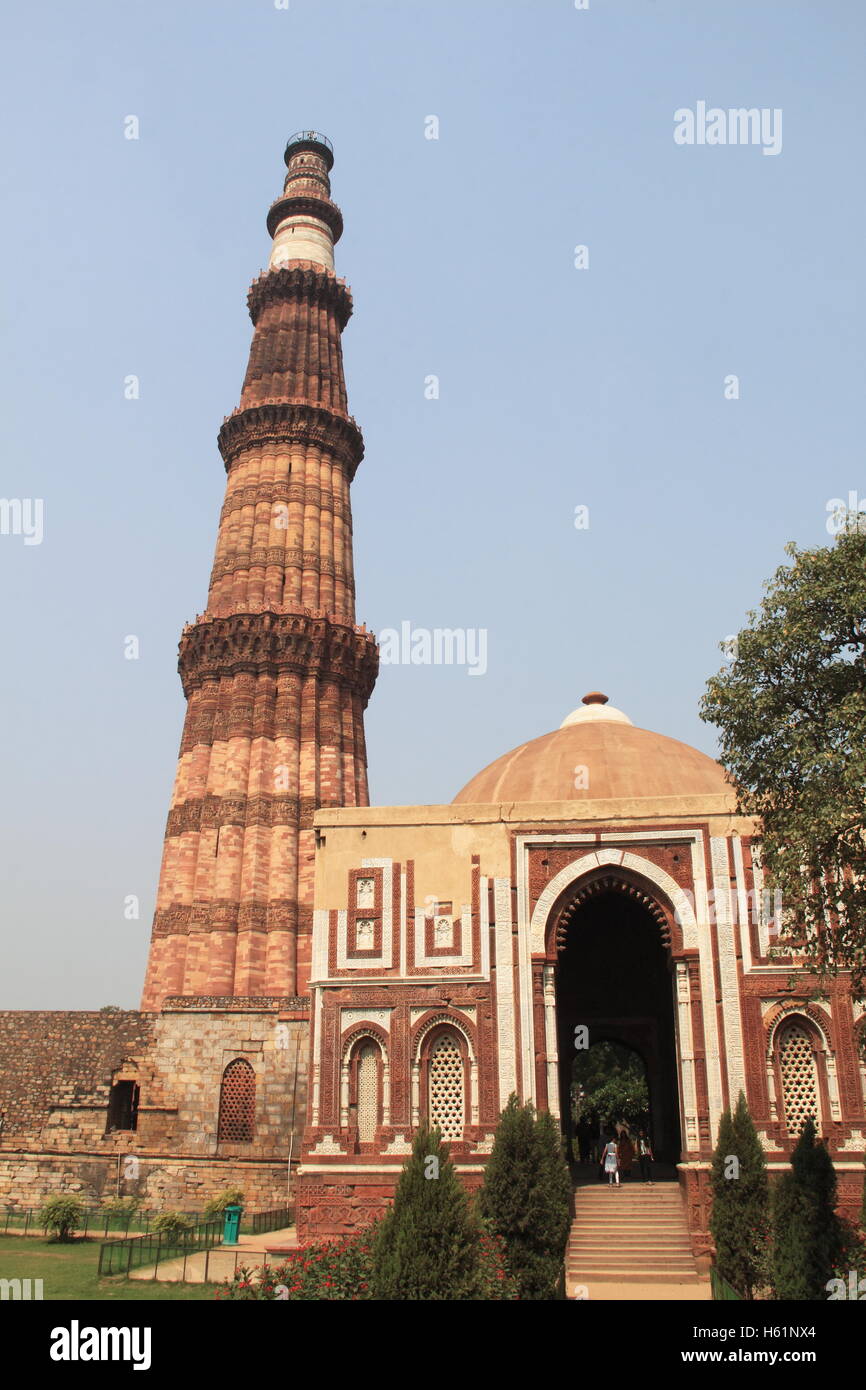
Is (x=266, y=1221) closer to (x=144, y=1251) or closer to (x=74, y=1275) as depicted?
(x=144, y=1251)

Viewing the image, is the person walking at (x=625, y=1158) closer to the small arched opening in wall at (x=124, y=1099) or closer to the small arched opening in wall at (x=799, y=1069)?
the small arched opening in wall at (x=799, y=1069)

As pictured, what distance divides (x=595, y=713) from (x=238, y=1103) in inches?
488

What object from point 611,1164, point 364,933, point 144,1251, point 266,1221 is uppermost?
point 364,933

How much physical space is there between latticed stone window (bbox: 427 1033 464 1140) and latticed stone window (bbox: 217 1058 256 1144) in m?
7.85

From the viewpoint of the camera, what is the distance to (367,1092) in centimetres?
1994

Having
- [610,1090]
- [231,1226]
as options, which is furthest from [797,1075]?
[610,1090]

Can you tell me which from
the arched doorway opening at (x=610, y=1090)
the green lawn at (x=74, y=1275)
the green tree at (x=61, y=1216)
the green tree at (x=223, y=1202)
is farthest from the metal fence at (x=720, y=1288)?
the arched doorway opening at (x=610, y=1090)

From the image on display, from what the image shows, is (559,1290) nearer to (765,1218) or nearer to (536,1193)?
(536,1193)

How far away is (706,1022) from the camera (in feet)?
63.8

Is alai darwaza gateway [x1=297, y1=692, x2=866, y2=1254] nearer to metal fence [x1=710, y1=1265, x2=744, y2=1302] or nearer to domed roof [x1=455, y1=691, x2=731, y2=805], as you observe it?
metal fence [x1=710, y1=1265, x2=744, y2=1302]

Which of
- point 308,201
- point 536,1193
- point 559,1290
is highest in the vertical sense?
point 308,201
